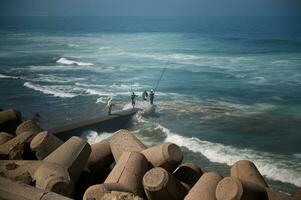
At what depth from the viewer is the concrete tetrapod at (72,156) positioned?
5893 millimetres

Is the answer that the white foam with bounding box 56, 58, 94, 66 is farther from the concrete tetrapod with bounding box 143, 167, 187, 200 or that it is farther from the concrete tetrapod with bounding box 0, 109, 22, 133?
the concrete tetrapod with bounding box 143, 167, 187, 200

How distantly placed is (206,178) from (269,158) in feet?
38.0

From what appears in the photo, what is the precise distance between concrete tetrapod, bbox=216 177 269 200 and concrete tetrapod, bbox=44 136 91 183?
7.38ft

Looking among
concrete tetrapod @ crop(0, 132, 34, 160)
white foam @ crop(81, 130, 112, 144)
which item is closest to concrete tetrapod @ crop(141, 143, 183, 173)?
concrete tetrapod @ crop(0, 132, 34, 160)

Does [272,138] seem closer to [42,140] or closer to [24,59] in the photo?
[42,140]

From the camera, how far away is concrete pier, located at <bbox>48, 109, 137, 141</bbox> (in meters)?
14.2

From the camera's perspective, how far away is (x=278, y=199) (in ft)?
18.1

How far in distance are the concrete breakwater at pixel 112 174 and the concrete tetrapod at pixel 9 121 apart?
159 centimetres

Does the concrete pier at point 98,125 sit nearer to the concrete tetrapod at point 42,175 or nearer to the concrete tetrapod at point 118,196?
the concrete tetrapod at point 42,175

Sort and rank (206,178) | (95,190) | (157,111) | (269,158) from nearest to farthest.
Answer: (95,190), (206,178), (269,158), (157,111)

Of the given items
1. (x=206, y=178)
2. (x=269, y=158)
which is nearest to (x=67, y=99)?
(x=269, y=158)

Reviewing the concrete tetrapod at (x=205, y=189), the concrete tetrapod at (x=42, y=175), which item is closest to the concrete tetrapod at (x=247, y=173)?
the concrete tetrapod at (x=205, y=189)

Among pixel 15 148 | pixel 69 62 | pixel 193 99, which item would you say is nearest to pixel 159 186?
pixel 15 148

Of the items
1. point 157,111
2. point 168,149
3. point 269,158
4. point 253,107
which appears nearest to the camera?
point 168,149
